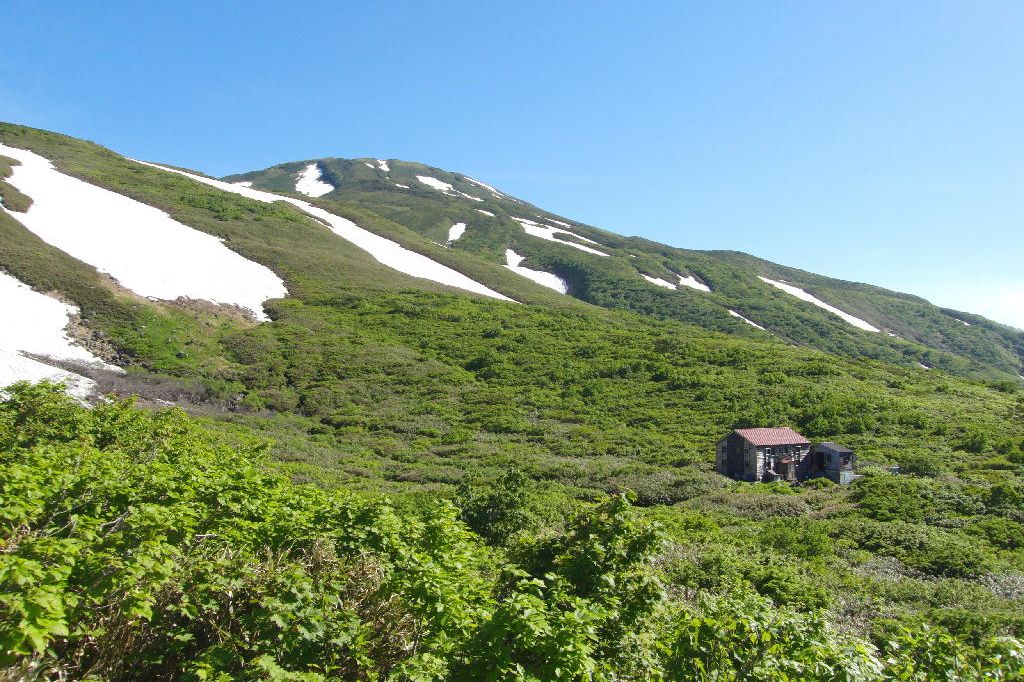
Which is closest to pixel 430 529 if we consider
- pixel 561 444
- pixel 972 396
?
pixel 561 444

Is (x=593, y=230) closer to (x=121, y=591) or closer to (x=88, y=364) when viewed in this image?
(x=88, y=364)

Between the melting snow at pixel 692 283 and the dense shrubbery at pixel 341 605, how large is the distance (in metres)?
79.7

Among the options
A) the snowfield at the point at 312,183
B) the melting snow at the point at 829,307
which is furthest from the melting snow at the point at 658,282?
the snowfield at the point at 312,183

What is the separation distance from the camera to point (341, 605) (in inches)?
237

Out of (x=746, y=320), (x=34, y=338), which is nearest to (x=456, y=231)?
(x=746, y=320)

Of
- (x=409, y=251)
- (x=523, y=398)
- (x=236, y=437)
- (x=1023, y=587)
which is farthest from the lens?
(x=409, y=251)

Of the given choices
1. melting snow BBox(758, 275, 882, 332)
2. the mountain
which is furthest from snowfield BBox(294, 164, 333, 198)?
melting snow BBox(758, 275, 882, 332)

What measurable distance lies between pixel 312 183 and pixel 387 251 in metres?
80.7

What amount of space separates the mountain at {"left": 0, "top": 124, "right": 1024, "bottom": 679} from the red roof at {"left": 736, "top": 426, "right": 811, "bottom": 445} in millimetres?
2150

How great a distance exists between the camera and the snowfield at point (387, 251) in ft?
202

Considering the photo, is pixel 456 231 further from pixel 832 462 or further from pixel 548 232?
pixel 832 462

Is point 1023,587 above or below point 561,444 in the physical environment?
above

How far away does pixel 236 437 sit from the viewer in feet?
69.4

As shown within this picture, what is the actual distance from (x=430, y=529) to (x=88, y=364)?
2717 centimetres
